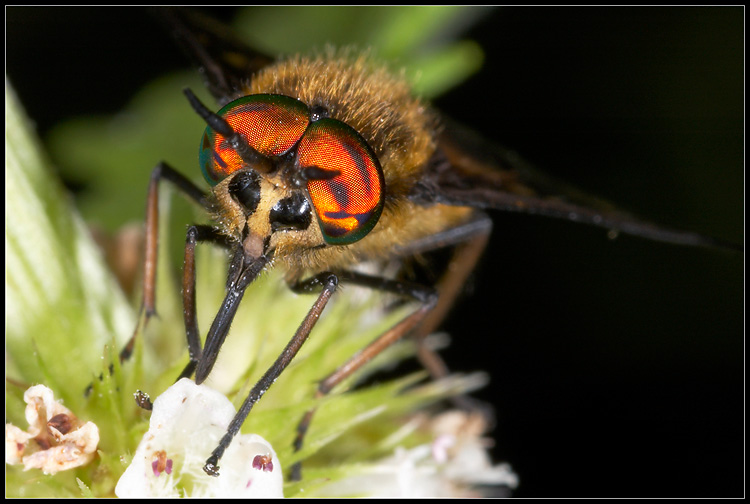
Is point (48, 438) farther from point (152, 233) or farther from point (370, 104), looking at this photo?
point (370, 104)

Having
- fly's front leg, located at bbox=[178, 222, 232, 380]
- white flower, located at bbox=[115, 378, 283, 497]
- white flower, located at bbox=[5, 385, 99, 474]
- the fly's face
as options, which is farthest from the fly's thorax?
white flower, located at bbox=[5, 385, 99, 474]

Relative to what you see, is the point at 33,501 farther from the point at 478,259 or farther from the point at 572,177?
the point at 572,177

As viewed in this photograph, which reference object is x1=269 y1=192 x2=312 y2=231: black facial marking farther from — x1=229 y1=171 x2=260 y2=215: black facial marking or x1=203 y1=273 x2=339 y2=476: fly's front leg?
x1=203 y1=273 x2=339 y2=476: fly's front leg

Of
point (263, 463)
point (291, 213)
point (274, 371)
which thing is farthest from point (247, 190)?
point (263, 463)

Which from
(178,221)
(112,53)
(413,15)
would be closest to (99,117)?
(112,53)

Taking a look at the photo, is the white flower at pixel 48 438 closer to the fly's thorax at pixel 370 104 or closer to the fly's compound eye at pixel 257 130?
the fly's compound eye at pixel 257 130

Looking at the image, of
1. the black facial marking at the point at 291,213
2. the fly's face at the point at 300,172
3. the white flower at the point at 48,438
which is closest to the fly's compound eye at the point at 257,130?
the fly's face at the point at 300,172
